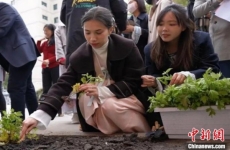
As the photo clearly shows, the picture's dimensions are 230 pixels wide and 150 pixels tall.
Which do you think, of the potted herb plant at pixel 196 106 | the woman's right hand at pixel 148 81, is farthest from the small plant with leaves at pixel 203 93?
the woman's right hand at pixel 148 81

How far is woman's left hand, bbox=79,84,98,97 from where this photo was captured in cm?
212

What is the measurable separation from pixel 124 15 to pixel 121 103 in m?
0.99

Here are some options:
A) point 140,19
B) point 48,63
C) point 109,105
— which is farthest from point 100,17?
point 48,63

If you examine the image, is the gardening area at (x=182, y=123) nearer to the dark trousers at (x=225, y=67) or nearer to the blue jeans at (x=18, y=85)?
the dark trousers at (x=225, y=67)

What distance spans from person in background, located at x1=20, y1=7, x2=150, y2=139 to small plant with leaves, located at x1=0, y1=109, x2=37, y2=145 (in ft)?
0.74

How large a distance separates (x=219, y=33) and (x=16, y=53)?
173 centimetres

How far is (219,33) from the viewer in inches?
101

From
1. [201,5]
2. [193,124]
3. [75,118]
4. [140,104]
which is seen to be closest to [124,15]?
[201,5]

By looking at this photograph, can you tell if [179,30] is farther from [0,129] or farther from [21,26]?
[21,26]

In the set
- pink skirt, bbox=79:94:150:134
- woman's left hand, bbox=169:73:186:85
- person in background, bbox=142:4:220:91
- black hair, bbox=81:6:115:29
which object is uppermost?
black hair, bbox=81:6:115:29

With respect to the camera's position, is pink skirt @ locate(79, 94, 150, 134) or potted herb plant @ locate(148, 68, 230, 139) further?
pink skirt @ locate(79, 94, 150, 134)

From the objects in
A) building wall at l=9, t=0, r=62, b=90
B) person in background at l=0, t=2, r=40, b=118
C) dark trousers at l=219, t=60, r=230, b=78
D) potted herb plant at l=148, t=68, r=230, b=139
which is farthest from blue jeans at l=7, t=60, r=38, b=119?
building wall at l=9, t=0, r=62, b=90

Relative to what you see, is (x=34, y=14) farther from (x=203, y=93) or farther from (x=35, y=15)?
(x=203, y=93)

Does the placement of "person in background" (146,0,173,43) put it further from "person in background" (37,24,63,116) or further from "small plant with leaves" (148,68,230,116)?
"person in background" (37,24,63,116)
